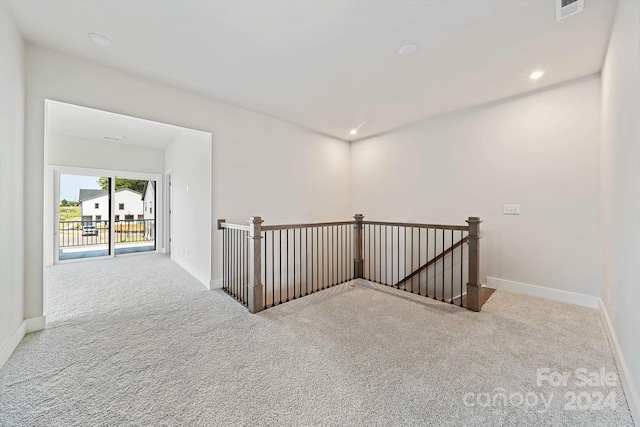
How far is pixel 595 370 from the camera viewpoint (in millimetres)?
1746

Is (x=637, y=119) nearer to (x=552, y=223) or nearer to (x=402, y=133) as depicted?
(x=552, y=223)

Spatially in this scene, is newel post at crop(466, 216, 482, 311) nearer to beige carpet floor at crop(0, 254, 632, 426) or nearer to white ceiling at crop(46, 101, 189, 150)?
beige carpet floor at crop(0, 254, 632, 426)

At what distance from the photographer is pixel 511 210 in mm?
3365

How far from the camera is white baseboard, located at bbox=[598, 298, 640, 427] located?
1.34m

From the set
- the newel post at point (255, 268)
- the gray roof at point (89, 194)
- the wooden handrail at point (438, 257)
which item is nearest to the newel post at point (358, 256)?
the wooden handrail at point (438, 257)

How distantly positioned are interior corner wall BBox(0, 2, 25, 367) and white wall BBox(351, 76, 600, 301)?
4.69 m

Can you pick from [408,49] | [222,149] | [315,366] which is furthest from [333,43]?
[315,366]

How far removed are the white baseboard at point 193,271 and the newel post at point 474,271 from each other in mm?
3307

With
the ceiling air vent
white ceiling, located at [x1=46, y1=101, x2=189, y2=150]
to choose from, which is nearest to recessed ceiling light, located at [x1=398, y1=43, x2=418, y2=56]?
the ceiling air vent

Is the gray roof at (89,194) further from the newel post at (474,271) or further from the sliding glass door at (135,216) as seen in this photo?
the newel post at (474,271)

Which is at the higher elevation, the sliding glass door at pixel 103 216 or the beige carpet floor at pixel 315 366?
the sliding glass door at pixel 103 216

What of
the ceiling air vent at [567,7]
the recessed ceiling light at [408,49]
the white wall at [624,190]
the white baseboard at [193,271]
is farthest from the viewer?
the white baseboard at [193,271]

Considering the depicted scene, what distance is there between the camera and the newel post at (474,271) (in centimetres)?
270

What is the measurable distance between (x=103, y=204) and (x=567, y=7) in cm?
821
